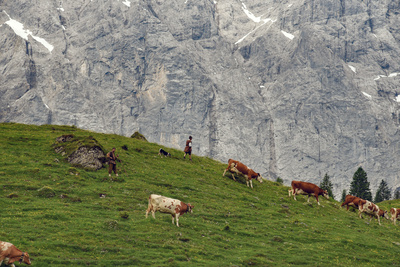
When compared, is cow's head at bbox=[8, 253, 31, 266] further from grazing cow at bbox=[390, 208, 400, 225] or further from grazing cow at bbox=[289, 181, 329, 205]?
grazing cow at bbox=[390, 208, 400, 225]

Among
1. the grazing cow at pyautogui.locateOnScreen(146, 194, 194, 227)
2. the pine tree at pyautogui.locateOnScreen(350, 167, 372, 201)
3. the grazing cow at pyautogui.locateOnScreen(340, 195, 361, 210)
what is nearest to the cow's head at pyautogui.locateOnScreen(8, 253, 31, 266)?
the grazing cow at pyautogui.locateOnScreen(146, 194, 194, 227)

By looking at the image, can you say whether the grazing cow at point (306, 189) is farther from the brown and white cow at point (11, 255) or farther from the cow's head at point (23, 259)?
the brown and white cow at point (11, 255)

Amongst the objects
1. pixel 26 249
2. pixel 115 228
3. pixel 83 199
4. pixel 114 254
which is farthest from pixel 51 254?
pixel 83 199

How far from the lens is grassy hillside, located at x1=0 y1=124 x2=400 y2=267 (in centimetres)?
2339

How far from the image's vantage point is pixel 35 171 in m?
36.6

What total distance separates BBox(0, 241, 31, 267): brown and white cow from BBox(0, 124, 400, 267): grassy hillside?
95cm

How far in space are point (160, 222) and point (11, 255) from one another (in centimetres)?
1158

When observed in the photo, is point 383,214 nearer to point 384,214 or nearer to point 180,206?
point 384,214

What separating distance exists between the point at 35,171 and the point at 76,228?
13.6 meters

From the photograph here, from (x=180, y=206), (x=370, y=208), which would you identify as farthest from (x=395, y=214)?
(x=180, y=206)

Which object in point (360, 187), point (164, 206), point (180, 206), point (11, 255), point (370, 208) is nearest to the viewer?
point (11, 255)

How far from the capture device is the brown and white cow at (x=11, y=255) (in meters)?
19.3

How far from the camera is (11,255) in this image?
19.4 metres

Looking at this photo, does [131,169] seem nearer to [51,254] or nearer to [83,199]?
[83,199]
